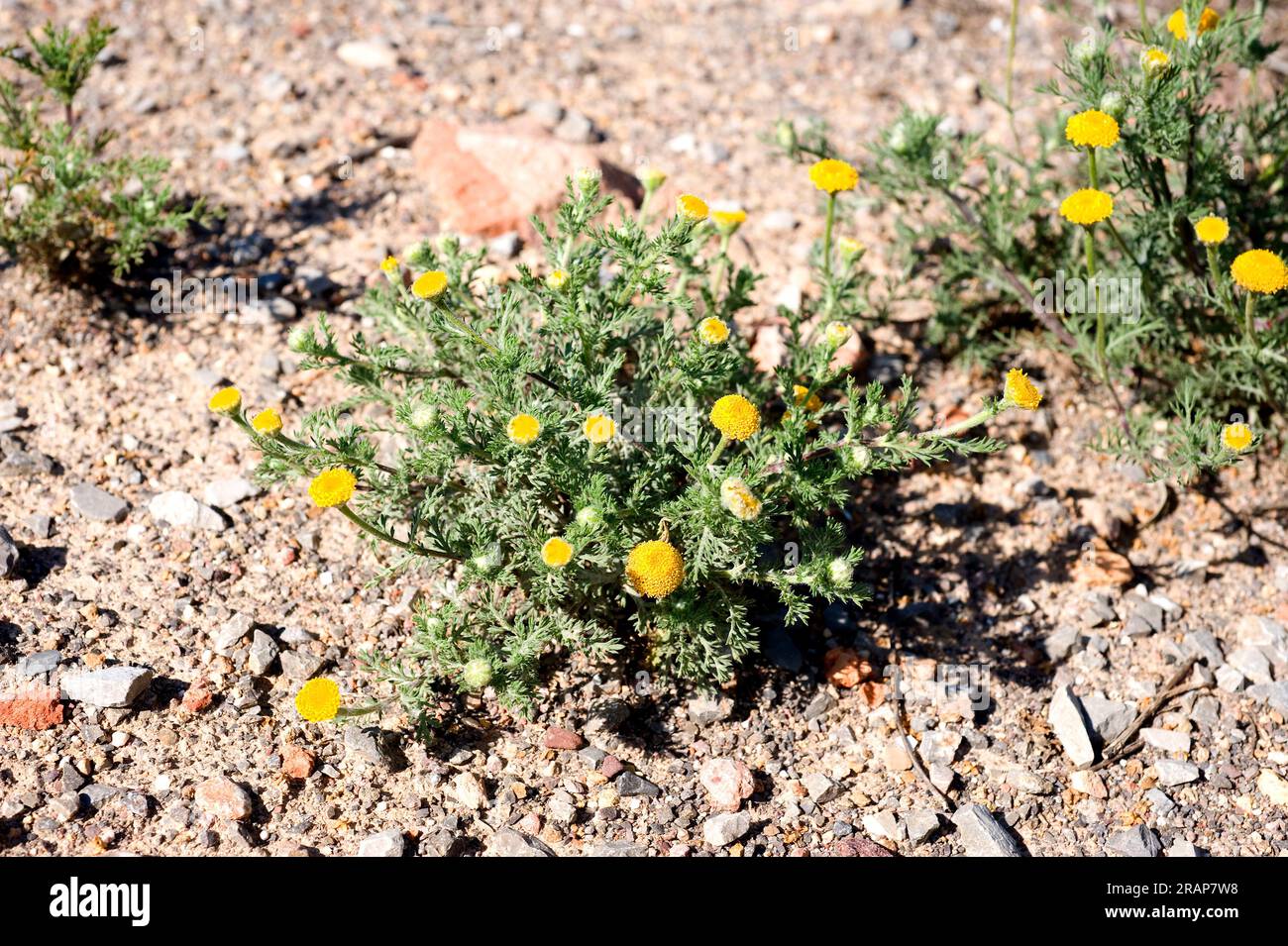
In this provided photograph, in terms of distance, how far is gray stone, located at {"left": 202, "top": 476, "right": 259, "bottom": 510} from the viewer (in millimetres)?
3707

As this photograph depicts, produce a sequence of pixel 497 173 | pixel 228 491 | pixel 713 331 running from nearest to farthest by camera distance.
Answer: pixel 713 331 < pixel 228 491 < pixel 497 173

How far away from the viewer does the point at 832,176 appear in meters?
3.49

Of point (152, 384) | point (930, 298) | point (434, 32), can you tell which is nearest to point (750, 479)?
point (930, 298)

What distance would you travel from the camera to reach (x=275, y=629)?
3377 mm

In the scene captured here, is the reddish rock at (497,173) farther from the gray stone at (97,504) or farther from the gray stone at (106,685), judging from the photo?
the gray stone at (106,685)

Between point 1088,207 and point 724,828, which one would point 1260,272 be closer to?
point 1088,207

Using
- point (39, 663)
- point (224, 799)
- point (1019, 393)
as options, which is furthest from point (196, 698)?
point (1019, 393)

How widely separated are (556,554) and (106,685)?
4.44 ft

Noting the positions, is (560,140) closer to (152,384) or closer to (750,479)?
(152,384)

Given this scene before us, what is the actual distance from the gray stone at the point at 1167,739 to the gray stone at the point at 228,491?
3031mm

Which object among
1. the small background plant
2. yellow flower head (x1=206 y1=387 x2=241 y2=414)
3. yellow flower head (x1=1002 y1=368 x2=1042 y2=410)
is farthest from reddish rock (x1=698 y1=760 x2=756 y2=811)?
the small background plant

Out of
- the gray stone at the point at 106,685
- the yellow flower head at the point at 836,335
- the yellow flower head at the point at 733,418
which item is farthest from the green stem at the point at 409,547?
the yellow flower head at the point at 836,335

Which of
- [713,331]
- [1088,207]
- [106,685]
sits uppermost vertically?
[1088,207]
